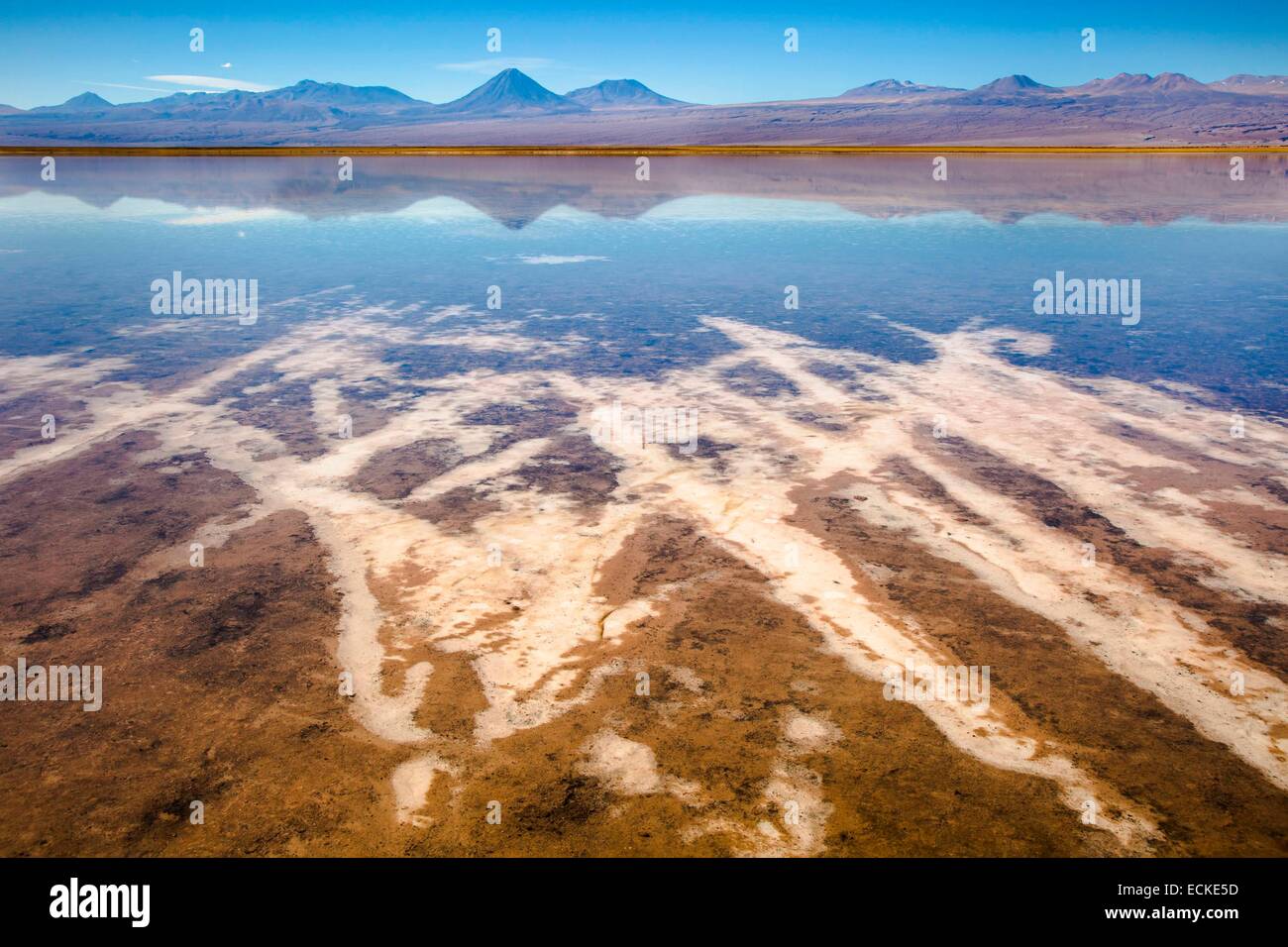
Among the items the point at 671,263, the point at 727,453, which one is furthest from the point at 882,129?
the point at 727,453

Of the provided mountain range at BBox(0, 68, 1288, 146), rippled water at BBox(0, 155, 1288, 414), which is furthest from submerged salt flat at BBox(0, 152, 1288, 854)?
mountain range at BBox(0, 68, 1288, 146)

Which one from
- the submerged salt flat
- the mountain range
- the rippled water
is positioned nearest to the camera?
the submerged salt flat

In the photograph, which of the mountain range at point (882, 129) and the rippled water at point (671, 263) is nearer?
the rippled water at point (671, 263)

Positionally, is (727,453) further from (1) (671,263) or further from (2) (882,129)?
(2) (882,129)

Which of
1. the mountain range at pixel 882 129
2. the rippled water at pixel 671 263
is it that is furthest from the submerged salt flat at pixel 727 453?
the mountain range at pixel 882 129

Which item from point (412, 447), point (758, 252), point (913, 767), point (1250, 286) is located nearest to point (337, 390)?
point (412, 447)

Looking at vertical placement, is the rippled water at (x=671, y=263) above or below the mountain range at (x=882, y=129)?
below

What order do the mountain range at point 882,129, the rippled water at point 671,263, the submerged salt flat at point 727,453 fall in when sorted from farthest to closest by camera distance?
the mountain range at point 882,129, the rippled water at point 671,263, the submerged salt flat at point 727,453

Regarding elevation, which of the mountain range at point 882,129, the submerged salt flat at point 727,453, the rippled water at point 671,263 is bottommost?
the submerged salt flat at point 727,453

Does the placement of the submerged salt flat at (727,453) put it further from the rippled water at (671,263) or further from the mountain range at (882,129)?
the mountain range at (882,129)

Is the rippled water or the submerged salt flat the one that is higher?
the rippled water

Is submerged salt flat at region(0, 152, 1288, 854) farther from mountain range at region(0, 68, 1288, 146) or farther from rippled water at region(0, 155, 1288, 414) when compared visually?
mountain range at region(0, 68, 1288, 146)
